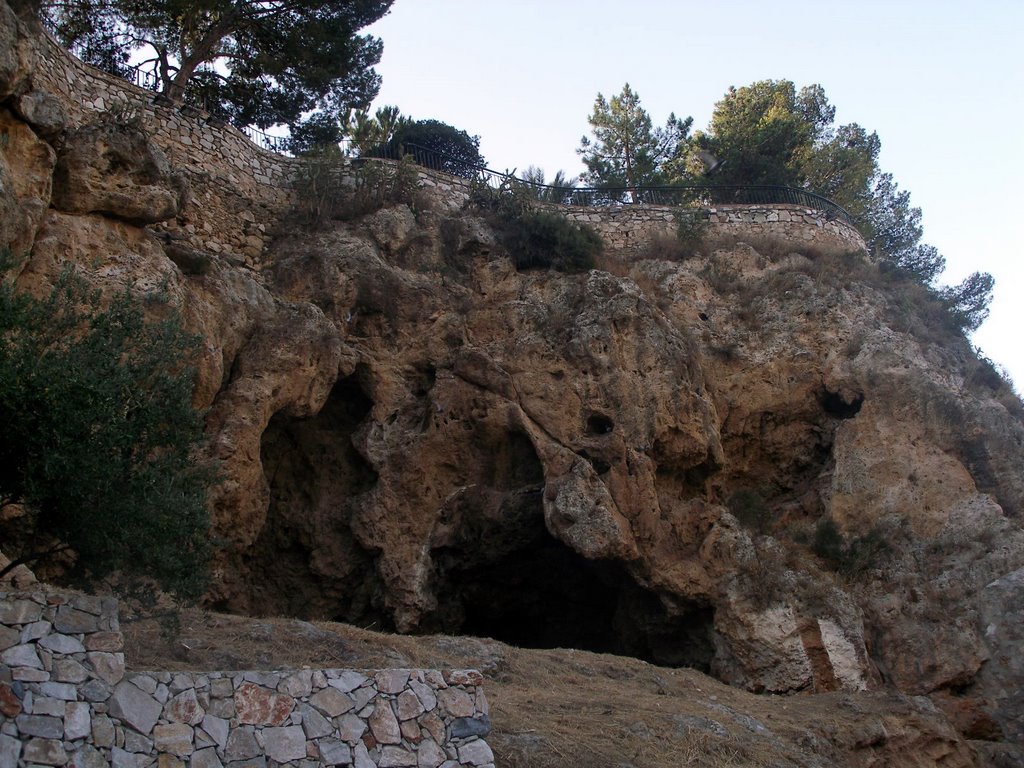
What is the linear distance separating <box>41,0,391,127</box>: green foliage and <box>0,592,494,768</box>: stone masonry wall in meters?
15.1

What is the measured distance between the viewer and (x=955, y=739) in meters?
13.1

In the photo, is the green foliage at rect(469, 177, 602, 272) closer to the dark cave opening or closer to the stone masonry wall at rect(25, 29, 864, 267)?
the stone masonry wall at rect(25, 29, 864, 267)

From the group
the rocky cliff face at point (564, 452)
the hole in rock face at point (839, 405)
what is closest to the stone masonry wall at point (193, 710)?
the rocky cliff face at point (564, 452)

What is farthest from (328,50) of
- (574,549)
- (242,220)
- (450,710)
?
(450,710)

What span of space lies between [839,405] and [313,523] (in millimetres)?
10163

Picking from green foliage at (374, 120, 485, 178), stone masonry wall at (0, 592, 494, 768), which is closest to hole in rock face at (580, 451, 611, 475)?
stone masonry wall at (0, 592, 494, 768)

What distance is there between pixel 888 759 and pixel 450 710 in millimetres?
6149

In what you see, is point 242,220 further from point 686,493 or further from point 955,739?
point 955,739

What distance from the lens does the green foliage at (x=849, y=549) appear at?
16.5 m

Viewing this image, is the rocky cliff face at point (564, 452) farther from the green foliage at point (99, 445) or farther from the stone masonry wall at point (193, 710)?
the stone masonry wall at point (193, 710)

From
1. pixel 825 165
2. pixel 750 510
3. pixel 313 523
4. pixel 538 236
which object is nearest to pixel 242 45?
pixel 538 236

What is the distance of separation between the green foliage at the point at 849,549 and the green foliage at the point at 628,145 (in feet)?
51.1

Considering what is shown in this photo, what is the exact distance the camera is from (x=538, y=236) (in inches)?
822

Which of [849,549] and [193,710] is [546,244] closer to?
[849,549]
